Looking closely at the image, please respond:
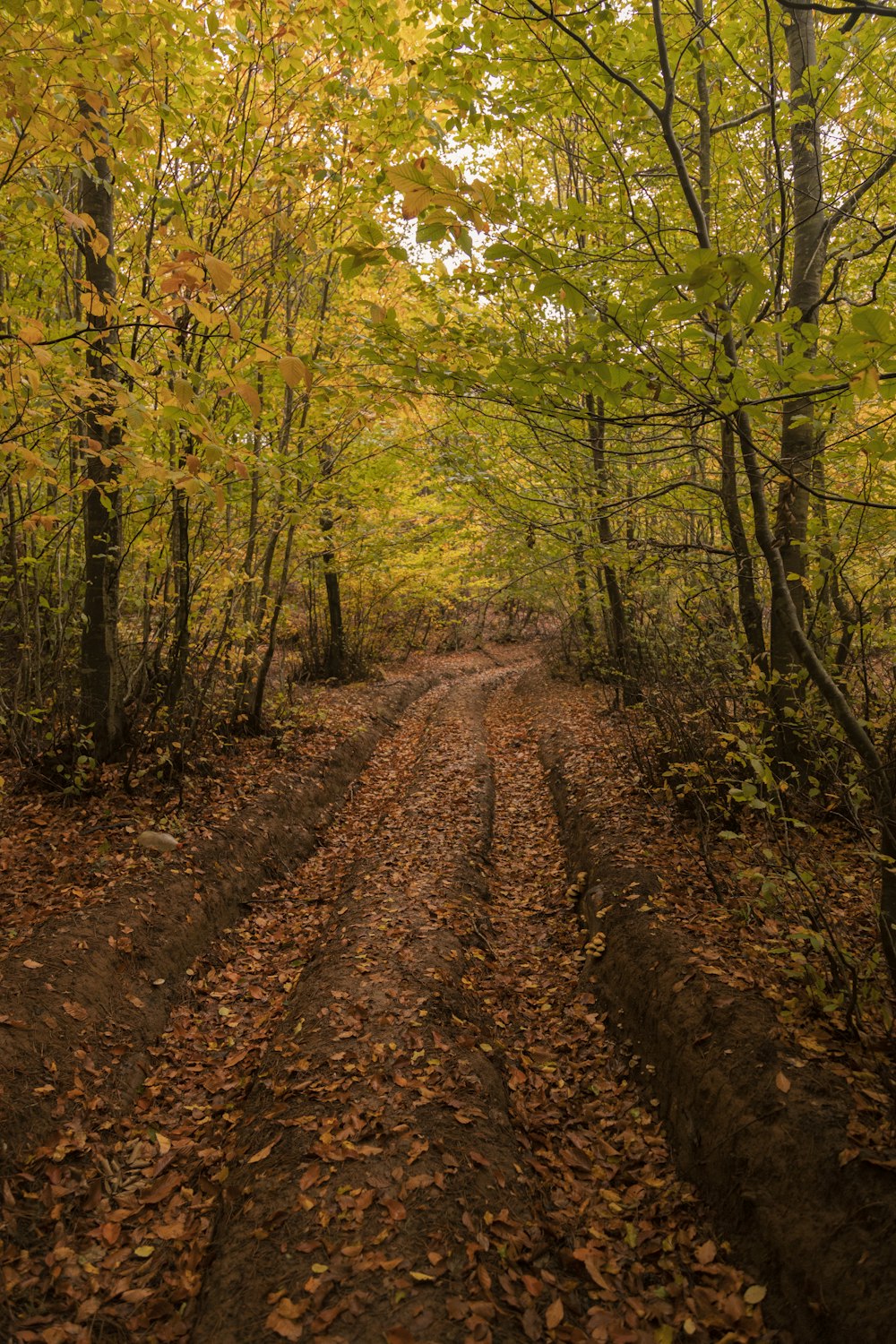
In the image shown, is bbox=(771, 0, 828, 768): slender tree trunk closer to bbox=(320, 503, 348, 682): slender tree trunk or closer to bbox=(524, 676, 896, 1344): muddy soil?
bbox=(524, 676, 896, 1344): muddy soil

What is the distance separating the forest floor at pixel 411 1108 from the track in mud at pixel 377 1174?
0.05 feet

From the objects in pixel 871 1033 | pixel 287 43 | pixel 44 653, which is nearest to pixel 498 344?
pixel 871 1033

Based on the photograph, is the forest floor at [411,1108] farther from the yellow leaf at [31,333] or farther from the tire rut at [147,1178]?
the yellow leaf at [31,333]

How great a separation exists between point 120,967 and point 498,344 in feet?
16.9

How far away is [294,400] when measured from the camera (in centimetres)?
938

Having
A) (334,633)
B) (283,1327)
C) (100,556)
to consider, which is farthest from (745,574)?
(334,633)

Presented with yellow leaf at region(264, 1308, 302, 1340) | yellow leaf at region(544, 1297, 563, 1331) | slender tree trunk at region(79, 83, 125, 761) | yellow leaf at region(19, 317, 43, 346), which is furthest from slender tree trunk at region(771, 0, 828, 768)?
slender tree trunk at region(79, 83, 125, 761)

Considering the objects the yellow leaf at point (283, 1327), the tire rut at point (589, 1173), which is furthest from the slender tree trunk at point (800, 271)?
the yellow leaf at point (283, 1327)

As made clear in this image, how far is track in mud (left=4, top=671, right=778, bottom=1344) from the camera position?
2.86 metres

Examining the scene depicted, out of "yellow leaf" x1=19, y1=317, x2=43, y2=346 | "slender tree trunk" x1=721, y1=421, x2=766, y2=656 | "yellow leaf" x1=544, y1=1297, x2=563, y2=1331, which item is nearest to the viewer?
"yellow leaf" x1=544, y1=1297, x2=563, y2=1331

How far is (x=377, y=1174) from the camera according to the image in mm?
3344

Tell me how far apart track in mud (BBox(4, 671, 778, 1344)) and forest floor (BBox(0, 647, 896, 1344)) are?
0.6 inches

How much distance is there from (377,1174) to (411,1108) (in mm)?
440

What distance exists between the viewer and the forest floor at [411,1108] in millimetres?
2855
